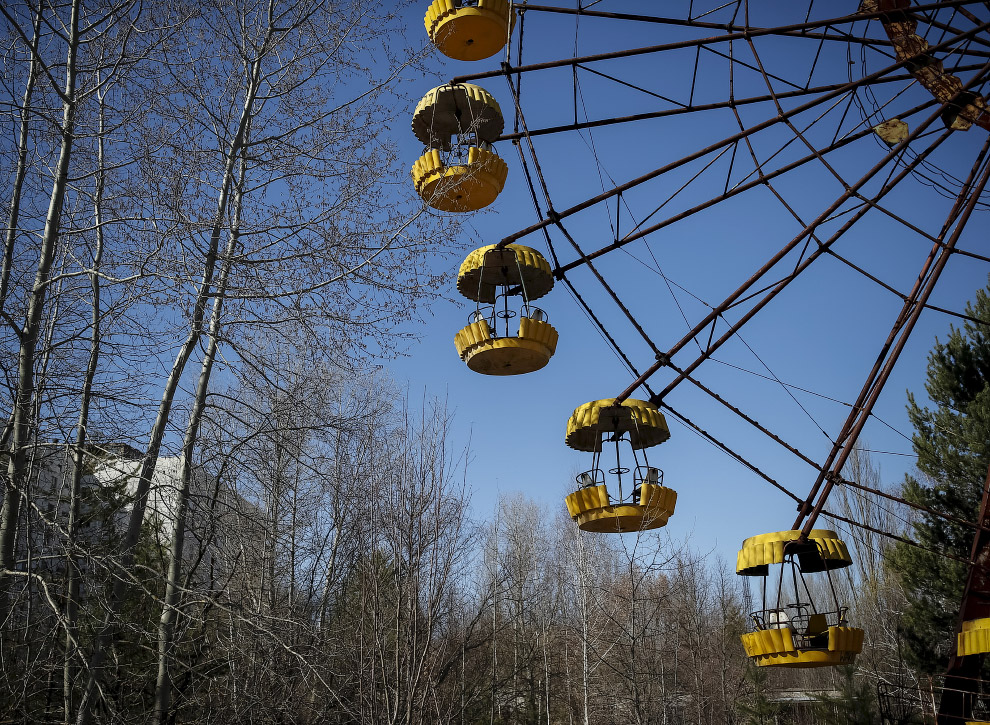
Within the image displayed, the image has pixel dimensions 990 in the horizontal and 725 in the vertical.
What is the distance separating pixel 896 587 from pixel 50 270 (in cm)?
2205

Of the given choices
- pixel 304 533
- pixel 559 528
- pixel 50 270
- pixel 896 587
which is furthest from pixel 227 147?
pixel 559 528

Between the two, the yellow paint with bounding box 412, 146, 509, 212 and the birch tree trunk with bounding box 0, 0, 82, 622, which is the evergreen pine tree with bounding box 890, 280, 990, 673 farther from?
the birch tree trunk with bounding box 0, 0, 82, 622

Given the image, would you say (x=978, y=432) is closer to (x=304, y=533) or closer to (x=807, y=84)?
(x=807, y=84)

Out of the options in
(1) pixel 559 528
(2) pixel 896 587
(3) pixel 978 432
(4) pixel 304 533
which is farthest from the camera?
(1) pixel 559 528

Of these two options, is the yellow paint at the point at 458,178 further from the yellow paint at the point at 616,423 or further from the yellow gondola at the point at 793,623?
the yellow gondola at the point at 793,623

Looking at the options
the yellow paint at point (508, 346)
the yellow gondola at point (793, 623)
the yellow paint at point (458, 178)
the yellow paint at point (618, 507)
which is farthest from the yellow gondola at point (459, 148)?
the yellow gondola at point (793, 623)

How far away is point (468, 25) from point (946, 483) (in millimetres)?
14975

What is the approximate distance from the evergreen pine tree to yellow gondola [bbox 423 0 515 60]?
13683 mm

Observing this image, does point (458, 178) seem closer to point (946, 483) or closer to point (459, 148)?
point (459, 148)

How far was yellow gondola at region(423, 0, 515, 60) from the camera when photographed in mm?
8070

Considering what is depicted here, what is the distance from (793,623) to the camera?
7957 millimetres

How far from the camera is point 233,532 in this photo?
8250 millimetres

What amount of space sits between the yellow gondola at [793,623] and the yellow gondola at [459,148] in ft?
15.0

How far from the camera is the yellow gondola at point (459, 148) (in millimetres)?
8250
